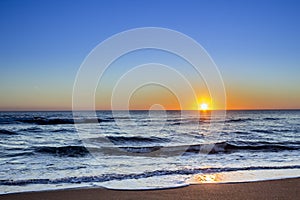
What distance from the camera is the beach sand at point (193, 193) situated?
19.7 feet

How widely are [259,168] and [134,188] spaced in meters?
4.71

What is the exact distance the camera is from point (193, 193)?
247 inches

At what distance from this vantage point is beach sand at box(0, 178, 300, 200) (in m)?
5.99

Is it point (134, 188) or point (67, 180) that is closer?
point (134, 188)

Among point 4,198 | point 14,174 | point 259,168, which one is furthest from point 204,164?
point 4,198

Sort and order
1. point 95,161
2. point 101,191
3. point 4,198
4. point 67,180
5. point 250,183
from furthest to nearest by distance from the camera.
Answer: point 95,161
point 67,180
point 250,183
point 101,191
point 4,198

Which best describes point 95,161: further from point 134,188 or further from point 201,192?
point 201,192

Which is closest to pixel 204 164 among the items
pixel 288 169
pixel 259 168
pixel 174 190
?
pixel 259 168

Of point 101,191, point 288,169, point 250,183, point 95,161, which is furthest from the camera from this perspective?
point 95,161

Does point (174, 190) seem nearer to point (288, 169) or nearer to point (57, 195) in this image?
point (57, 195)

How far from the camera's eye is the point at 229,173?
29.3 feet

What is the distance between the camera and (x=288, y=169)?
9.58 m

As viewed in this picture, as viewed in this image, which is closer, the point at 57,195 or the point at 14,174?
the point at 57,195

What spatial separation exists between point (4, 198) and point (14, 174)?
116 inches
